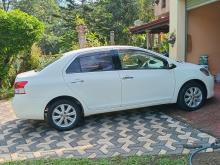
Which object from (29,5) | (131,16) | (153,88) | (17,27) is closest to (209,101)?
(153,88)

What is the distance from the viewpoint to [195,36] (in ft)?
44.7

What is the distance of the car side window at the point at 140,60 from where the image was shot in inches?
323

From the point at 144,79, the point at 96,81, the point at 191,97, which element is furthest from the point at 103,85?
the point at 191,97

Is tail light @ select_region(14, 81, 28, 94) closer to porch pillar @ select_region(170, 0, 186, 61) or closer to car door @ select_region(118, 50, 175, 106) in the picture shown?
car door @ select_region(118, 50, 175, 106)

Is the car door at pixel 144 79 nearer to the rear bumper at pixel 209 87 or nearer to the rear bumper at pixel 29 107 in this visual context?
the rear bumper at pixel 209 87

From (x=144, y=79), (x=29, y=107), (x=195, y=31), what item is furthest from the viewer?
(x=195, y=31)

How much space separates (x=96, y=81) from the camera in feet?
25.7

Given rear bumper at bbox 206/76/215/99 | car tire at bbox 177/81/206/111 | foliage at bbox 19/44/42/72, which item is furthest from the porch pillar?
foliage at bbox 19/44/42/72

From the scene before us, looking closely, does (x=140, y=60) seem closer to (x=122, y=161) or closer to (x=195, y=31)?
(x=122, y=161)

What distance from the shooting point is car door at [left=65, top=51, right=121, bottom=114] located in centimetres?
778

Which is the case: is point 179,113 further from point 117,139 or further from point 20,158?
point 20,158

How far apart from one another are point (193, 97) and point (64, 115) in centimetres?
299

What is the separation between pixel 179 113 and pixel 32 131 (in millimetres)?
3292

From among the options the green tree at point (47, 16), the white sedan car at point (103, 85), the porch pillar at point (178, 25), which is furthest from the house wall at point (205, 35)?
the green tree at point (47, 16)
